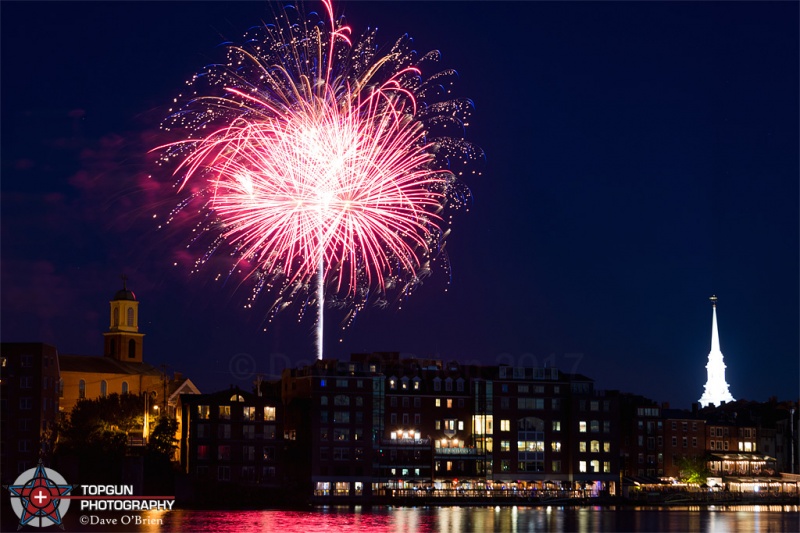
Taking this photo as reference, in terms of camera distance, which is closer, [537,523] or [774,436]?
[537,523]

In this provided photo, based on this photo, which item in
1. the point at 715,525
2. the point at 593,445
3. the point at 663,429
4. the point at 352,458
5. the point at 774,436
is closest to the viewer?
the point at 715,525

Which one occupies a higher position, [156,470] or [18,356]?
[18,356]

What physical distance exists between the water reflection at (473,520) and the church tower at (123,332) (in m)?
57.6

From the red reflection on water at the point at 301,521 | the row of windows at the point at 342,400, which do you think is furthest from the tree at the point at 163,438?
the row of windows at the point at 342,400

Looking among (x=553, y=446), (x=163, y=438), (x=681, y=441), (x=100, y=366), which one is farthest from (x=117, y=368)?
(x=681, y=441)

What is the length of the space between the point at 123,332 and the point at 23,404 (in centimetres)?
5274

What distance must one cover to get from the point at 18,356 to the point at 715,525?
62.9 metres

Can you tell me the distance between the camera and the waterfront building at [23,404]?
114 meters

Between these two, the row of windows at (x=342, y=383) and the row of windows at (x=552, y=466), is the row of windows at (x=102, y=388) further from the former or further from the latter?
the row of windows at (x=552, y=466)

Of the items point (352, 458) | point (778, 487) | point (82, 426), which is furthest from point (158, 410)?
point (778, 487)

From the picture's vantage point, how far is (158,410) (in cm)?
13088

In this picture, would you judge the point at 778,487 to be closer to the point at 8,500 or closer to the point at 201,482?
the point at 201,482

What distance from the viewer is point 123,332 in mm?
168000

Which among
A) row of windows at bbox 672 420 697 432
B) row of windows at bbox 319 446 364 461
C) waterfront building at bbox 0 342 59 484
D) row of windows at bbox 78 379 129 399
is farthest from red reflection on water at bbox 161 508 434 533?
row of windows at bbox 78 379 129 399
